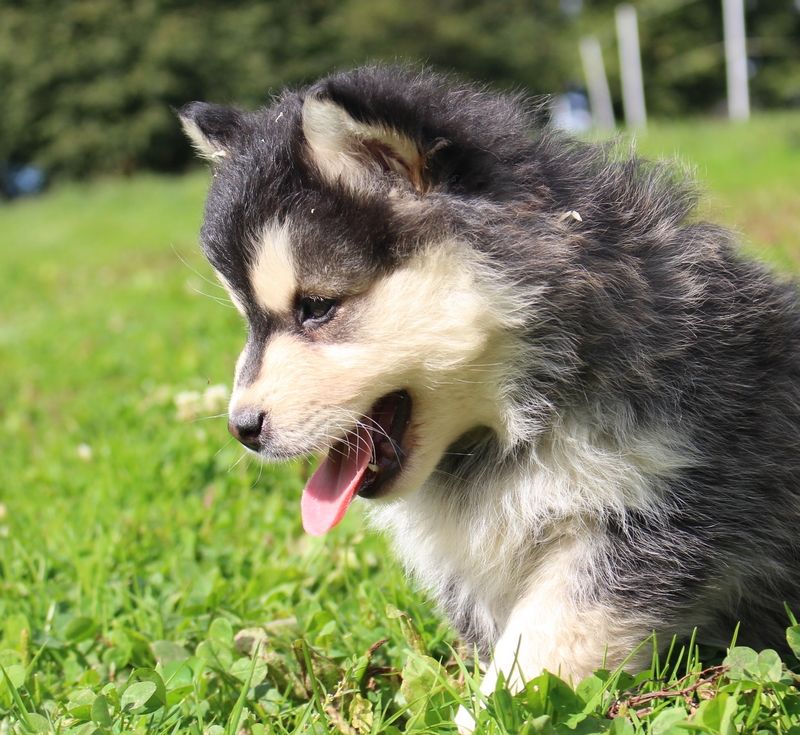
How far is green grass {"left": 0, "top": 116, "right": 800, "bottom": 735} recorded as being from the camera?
1910 millimetres

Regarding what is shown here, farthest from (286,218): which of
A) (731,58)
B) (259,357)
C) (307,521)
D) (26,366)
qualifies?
(731,58)

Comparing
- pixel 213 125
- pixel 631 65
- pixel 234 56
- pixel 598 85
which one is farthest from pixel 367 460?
pixel 234 56

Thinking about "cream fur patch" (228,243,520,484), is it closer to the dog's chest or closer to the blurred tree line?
the dog's chest

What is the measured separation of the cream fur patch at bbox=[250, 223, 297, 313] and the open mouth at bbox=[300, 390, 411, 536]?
35 cm

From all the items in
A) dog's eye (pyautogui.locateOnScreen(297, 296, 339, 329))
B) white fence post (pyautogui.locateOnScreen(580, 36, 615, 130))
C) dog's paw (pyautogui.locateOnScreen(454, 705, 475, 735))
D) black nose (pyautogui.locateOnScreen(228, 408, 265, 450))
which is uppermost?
dog's eye (pyautogui.locateOnScreen(297, 296, 339, 329))

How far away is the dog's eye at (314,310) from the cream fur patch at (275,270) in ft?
0.10

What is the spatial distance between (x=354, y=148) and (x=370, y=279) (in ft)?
1.02

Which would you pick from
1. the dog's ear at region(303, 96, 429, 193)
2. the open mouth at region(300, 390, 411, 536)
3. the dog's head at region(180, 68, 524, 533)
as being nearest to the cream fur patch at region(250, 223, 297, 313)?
the dog's head at region(180, 68, 524, 533)

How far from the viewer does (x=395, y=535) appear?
2.53m

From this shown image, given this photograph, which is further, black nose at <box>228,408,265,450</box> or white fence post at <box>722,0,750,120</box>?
white fence post at <box>722,0,750,120</box>

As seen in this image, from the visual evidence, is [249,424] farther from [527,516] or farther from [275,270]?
[527,516]

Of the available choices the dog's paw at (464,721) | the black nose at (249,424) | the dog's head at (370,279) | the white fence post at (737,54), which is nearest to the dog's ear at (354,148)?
the dog's head at (370,279)

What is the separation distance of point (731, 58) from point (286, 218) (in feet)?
59.7

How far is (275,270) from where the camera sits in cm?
214
